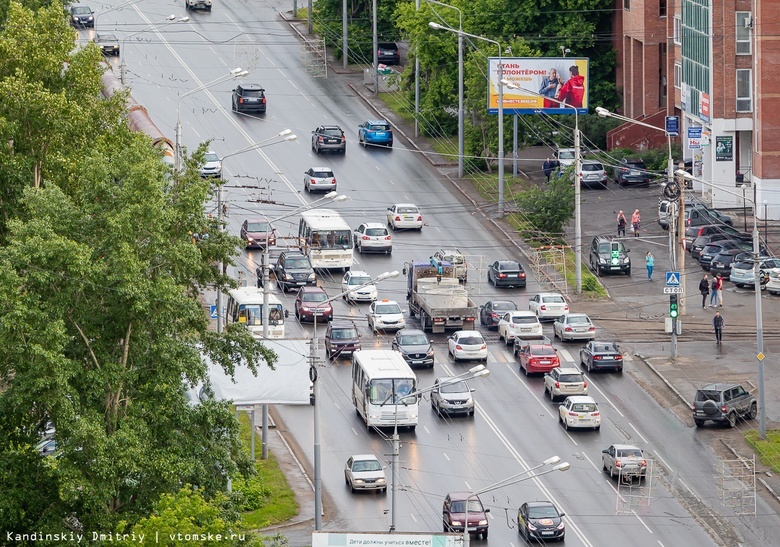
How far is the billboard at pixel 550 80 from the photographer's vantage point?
354ft

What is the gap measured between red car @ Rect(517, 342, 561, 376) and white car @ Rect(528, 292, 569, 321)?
6660mm

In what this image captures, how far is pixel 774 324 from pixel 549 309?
10.2 meters

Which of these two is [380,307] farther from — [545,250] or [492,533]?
[492,533]

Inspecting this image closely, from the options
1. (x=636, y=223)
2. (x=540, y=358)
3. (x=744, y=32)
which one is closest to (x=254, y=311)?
(x=540, y=358)

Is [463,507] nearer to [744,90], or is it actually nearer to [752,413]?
[752,413]

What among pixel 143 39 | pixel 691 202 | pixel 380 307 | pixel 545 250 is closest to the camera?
pixel 380 307

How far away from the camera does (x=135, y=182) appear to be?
4806cm

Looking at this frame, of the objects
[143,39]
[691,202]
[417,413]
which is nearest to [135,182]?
[417,413]

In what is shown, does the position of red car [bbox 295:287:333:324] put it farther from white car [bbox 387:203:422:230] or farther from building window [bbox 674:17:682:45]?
building window [bbox 674:17:682:45]

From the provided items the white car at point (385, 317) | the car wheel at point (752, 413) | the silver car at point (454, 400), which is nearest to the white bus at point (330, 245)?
the white car at point (385, 317)

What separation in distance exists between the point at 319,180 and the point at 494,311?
2217 centimetres

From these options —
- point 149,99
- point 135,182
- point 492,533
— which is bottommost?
point 492,533

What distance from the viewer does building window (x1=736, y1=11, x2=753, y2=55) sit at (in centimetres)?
10181

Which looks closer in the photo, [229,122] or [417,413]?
[417,413]
